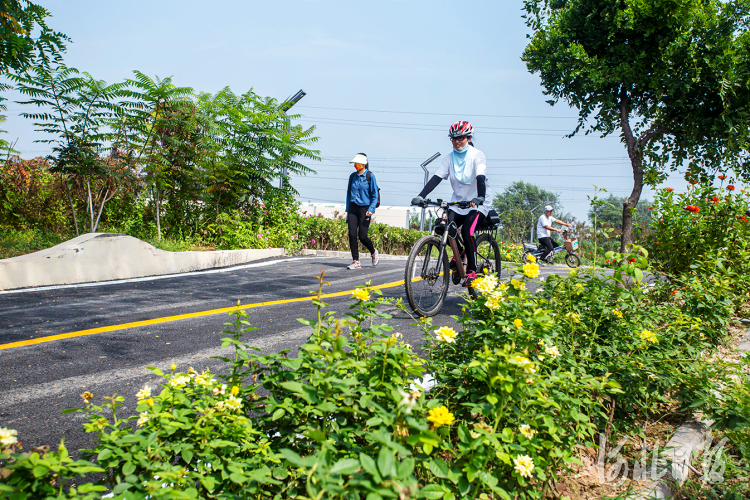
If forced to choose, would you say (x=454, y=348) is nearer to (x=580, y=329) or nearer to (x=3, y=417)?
(x=580, y=329)

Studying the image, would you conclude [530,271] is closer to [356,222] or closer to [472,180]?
[472,180]

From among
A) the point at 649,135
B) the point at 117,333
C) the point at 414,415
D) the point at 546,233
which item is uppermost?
the point at 649,135

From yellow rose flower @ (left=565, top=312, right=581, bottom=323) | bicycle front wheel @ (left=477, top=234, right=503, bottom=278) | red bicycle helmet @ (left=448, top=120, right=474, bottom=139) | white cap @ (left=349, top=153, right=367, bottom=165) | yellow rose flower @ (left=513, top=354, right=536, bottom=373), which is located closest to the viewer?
yellow rose flower @ (left=513, top=354, right=536, bottom=373)

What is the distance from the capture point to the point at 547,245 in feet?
52.5

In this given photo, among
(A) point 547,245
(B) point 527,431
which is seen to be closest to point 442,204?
(B) point 527,431

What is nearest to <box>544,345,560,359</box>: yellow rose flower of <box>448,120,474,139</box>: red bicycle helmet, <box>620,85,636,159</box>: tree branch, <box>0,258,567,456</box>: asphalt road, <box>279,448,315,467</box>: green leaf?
<box>279,448,315,467</box>: green leaf

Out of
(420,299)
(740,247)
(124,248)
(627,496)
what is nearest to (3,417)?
(627,496)

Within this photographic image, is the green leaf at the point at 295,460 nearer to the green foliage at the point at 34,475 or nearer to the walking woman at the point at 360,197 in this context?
the green foliage at the point at 34,475

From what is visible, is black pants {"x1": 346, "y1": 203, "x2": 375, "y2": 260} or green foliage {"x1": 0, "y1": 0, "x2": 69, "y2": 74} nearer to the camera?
green foliage {"x1": 0, "y1": 0, "x2": 69, "y2": 74}

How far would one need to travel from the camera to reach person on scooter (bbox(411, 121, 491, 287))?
18.8ft

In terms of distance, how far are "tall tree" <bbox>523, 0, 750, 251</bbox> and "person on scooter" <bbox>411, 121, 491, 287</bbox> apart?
26.6ft

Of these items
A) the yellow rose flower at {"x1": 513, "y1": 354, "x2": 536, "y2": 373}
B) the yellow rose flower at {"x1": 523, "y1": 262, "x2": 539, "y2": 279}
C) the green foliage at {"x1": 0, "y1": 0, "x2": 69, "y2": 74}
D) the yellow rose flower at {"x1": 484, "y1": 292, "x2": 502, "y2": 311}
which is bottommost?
the yellow rose flower at {"x1": 513, "y1": 354, "x2": 536, "y2": 373}

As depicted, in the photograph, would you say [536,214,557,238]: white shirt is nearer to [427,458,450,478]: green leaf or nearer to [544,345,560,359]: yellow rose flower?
[544,345,560,359]: yellow rose flower

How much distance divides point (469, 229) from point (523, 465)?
14.2ft
